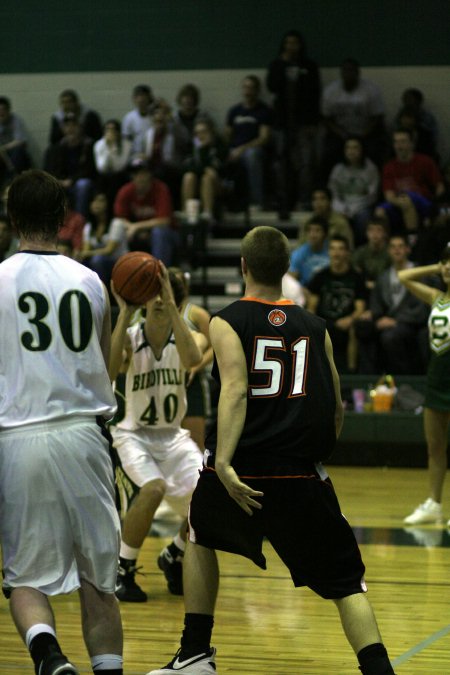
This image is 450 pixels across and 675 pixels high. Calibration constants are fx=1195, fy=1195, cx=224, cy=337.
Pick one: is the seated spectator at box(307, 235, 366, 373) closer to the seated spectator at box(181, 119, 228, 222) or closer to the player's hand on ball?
the seated spectator at box(181, 119, 228, 222)

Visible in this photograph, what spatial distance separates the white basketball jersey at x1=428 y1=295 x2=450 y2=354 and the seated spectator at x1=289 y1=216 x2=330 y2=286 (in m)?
4.24

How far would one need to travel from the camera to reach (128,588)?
5855 mm

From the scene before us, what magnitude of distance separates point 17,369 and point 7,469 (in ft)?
0.99

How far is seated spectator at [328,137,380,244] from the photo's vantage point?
511 inches

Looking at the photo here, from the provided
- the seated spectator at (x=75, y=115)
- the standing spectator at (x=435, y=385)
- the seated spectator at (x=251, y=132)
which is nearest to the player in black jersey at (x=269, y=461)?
the standing spectator at (x=435, y=385)

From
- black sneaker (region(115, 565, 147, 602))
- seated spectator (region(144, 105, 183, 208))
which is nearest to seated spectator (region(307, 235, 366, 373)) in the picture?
seated spectator (region(144, 105, 183, 208))

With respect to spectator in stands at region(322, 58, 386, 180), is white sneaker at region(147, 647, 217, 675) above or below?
below

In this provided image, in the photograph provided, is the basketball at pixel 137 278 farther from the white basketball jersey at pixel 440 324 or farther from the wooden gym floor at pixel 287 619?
the white basketball jersey at pixel 440 324

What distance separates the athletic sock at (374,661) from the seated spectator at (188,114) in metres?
10.7

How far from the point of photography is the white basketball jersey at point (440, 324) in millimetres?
7479

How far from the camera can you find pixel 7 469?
3.57 meters

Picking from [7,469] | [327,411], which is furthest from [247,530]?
[7,469]

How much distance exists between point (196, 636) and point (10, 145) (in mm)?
11709

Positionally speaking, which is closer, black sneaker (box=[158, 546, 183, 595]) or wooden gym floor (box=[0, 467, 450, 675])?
wooden gym floor (box=[0, 467, 450, 675])
